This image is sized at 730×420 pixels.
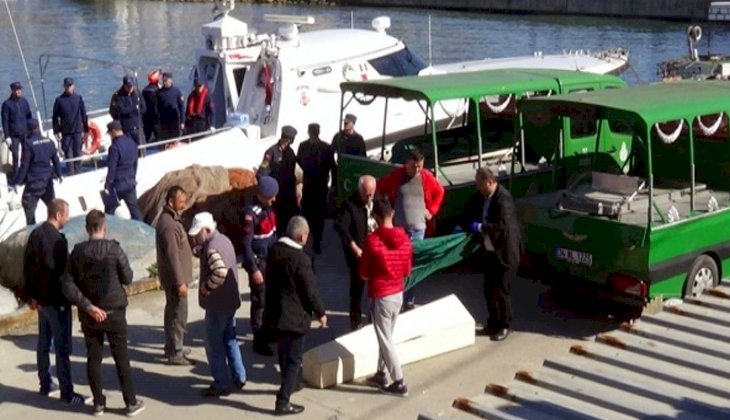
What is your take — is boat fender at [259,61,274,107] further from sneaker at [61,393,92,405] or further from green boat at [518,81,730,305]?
sneaker at [61,393,92,405]

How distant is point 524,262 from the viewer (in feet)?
33.4

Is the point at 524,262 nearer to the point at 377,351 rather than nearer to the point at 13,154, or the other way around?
the point at 377,351

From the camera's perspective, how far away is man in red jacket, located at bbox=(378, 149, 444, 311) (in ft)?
32.6

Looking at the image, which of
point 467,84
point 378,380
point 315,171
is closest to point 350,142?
point 315,171

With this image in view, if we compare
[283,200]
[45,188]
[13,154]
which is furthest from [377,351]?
[13,154]

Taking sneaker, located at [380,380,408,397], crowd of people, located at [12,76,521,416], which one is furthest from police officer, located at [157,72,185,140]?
sneaker, located at [380,380,408,397]

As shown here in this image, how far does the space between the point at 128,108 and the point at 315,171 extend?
382cm

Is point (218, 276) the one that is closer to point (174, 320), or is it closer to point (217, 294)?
point (217, 294)

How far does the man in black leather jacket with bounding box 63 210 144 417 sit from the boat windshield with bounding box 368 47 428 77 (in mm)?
9432

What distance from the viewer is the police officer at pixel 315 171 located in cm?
1216

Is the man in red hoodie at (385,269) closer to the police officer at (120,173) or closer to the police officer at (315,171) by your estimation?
the police officer at (315,171)

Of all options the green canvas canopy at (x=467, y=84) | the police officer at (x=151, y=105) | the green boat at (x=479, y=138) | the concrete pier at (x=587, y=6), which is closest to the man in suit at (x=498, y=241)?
the green boat at (x=479, y=138)

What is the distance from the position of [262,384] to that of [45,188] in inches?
184

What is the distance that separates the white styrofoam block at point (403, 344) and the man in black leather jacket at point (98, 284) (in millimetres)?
1528
